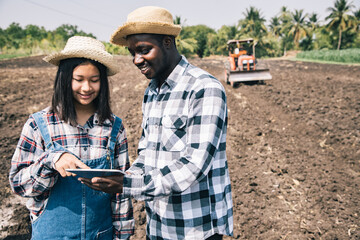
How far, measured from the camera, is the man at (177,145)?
4.13ft

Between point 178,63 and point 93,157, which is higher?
point 178,63

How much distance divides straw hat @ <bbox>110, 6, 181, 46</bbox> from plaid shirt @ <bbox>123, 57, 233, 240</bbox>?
0.25 meters

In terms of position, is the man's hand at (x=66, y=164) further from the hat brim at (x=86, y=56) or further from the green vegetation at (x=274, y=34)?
the green vegetation at (x=274, y=34)

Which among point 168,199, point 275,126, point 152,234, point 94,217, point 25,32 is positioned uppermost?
point 25,32

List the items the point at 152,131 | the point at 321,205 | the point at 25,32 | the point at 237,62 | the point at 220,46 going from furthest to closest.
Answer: the point at 25,32
the point at 220,46
the point at 237,62
the point at 321,205
the point at 152,131

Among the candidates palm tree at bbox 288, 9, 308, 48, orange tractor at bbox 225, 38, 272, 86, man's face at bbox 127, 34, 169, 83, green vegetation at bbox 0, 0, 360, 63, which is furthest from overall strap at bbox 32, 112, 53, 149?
palm tree at bbox 288, 9, 308, 48

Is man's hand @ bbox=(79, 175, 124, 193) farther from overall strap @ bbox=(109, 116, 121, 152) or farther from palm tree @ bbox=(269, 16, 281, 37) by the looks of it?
palm tree @ bbox=(269, 16, 281, 37)

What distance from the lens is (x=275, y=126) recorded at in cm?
620

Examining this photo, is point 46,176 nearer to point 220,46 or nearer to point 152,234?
point 152,234

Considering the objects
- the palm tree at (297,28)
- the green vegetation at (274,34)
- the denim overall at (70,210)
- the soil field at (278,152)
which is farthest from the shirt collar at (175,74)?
the palm tree at (297,28)

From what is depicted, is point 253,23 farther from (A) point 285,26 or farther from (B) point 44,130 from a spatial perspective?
(B) point 44,130

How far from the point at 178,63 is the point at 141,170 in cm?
75

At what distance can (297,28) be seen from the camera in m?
45.9

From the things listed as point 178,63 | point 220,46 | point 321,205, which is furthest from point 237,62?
point 220,46
